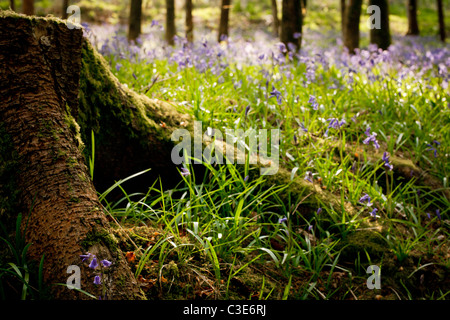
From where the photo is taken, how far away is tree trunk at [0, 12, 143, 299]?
1609 millimetres

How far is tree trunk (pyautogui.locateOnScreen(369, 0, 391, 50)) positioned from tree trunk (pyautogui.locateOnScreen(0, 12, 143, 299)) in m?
6.80

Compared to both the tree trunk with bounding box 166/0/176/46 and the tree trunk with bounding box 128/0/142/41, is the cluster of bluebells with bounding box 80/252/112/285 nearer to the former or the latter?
the tree trunk with bounding box 128/0/142/41

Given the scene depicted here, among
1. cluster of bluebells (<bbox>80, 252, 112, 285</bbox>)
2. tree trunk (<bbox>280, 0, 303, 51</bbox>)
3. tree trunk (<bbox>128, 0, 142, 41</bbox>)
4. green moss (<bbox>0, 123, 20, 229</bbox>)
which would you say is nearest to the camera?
cluster of bluebells (<bbox>80, 252, 112, 285</bbox>)

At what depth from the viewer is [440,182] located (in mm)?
3359

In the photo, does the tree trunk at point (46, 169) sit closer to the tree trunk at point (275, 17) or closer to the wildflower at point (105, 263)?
the wildflower at point (105, 263)

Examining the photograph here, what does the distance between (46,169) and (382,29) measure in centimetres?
731

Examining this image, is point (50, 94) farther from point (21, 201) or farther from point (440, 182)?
point (440, 182)

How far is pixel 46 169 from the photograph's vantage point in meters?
1.75

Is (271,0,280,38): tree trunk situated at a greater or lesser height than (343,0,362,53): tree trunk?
greater

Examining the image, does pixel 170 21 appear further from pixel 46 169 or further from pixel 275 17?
pixel 46 169

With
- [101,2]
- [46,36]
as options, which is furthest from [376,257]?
[101,2]

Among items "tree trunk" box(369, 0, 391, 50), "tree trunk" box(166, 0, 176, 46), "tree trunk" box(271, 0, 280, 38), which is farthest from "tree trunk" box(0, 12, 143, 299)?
"tree trunk" box(271, 0, 280, 38)

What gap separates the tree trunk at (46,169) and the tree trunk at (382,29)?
6.80 meters

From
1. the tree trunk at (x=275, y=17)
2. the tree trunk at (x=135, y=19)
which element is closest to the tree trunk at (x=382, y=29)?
the tree trunk at (x=135, y=19)
